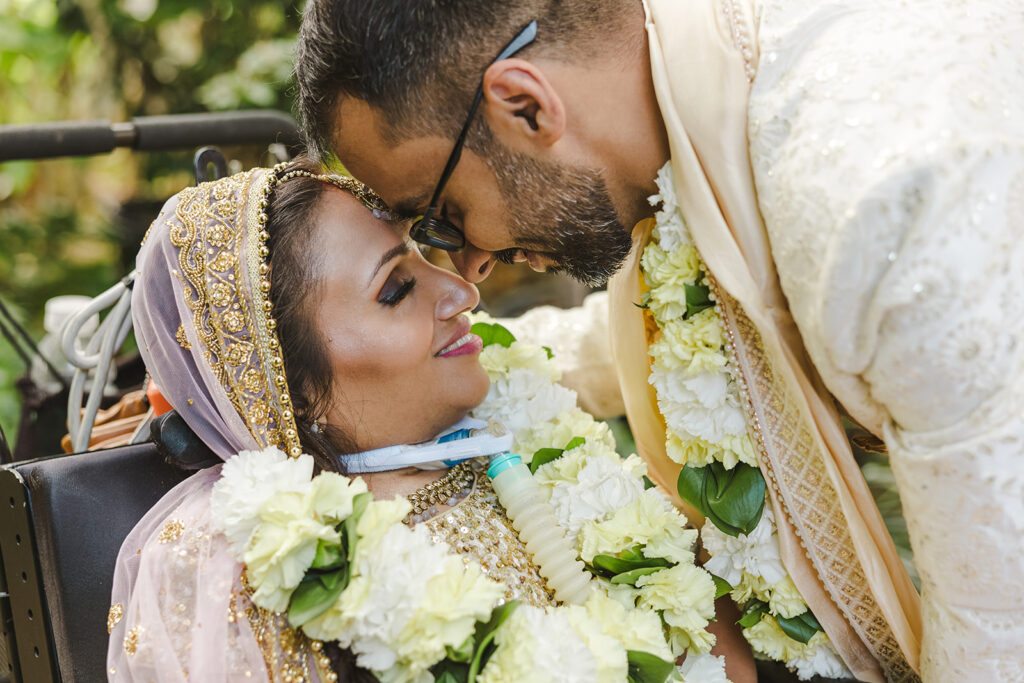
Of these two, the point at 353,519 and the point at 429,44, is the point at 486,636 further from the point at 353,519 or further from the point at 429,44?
the point at 429,44

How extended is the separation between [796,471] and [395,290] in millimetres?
894

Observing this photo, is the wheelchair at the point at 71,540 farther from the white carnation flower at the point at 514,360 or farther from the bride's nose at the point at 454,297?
the white carnation flower at the point at 514,360

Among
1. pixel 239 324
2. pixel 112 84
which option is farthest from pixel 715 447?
pixel 112 84

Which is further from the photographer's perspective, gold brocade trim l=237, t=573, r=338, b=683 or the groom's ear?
the groom's ear

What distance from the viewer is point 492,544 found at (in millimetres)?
1835

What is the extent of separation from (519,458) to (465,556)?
10.6 inches

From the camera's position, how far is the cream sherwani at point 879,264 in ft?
4.30

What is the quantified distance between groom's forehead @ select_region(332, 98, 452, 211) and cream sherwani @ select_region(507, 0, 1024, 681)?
1.59ft

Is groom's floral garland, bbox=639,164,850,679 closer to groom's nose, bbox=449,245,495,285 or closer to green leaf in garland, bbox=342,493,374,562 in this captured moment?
groom's nose, bbox=449,245,495,285

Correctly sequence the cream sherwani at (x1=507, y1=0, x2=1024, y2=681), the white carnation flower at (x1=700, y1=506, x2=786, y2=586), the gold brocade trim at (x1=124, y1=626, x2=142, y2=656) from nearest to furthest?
the cream sherwani at (x1=507, y1=0, x2=1024, y2=681) → the gold brocade trim at (x1=124, y1=626, x2=142, y2=656) → the white carnation flower at (x1=700, y1=506, x2=786, y2=586)

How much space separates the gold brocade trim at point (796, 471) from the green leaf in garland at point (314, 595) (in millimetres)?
838

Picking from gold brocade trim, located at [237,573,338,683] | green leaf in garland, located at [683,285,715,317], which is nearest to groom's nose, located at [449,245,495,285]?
green leaf in garland, located at [683,285,715,317]

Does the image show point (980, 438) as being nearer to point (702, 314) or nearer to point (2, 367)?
point (702, 314)

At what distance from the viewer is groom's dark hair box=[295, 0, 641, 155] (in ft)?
5.51
